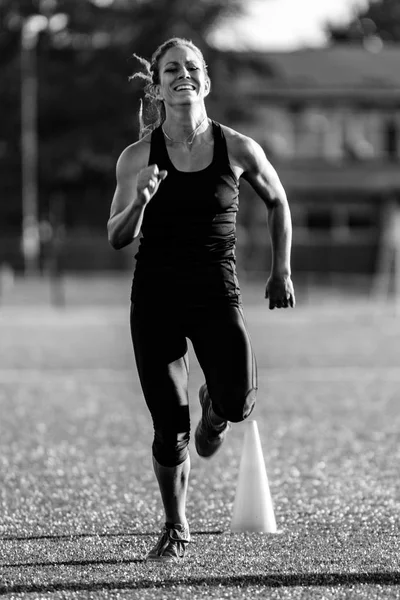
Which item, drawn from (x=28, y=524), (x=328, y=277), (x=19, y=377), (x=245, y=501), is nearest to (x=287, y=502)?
(x=245, y=501)

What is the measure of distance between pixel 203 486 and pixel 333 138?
53.7 meters

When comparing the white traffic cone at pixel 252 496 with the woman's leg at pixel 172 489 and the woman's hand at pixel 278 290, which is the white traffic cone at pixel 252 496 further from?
the woman's hand at pixel 278 290

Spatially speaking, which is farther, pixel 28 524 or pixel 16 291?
pixel 16 291

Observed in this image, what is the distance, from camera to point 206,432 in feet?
21.2

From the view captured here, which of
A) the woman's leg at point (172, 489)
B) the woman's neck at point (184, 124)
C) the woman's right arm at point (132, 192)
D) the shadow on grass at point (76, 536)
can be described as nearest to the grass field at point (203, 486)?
the shadow on grass at point (76, 536)

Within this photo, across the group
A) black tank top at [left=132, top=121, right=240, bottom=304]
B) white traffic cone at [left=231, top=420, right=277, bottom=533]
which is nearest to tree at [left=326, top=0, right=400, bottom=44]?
white traffic cone at [left=231, top=420, right=277, bottom=533]

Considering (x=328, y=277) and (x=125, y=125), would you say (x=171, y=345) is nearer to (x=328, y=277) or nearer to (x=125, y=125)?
(x=328, y=277)

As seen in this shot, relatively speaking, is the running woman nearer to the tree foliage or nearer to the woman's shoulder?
the woman's shoulder

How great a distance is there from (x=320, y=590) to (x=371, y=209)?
54.9 meters

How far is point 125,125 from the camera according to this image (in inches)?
2106

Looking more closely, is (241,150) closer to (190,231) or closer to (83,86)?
(190,231)

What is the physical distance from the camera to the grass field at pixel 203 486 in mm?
5391

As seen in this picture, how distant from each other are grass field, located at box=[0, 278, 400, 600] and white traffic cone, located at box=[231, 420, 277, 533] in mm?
102

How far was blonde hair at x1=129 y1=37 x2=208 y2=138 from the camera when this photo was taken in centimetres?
591
